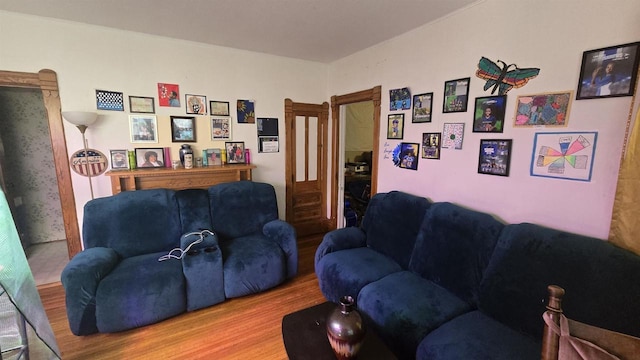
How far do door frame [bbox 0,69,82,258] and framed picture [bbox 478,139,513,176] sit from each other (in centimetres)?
382

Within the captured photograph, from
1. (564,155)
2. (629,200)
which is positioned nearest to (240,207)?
(564,155)

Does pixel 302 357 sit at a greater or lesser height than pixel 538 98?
lesser

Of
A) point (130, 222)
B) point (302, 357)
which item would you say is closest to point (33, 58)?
point (130, 222)

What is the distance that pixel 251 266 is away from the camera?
253 cm

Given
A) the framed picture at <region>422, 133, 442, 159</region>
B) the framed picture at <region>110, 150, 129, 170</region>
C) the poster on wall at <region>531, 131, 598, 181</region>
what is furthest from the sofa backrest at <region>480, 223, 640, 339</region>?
the framed picture at <region>110, 150, 129, 170</region>

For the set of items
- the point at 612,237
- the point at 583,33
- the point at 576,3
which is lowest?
the point at 612,237

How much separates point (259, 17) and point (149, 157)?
1905 mm

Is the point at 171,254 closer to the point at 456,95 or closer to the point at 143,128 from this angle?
the point at 143,128

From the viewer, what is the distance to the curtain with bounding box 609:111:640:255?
138 cm

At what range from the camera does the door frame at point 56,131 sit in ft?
8.12

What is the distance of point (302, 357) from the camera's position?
1.36 m

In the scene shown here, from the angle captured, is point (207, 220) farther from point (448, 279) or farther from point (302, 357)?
point (448, 279)

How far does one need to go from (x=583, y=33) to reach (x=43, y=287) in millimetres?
4785

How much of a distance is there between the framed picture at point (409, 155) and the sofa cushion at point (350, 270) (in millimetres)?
941
